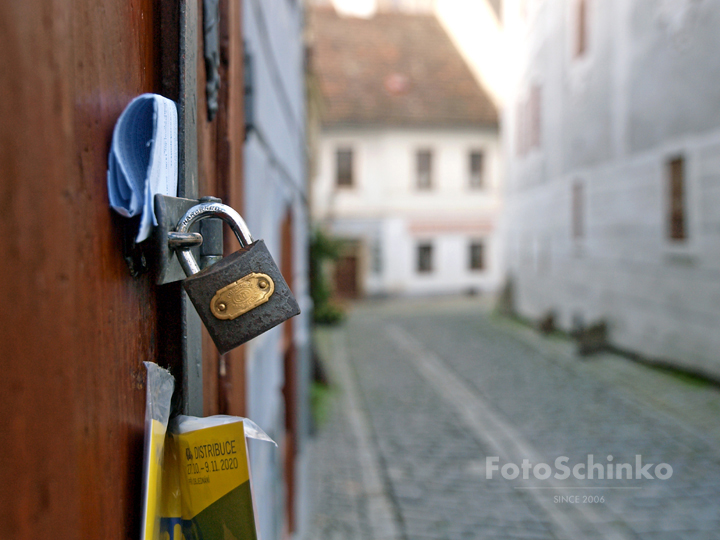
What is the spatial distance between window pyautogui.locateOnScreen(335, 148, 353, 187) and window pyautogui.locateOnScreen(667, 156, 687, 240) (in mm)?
14158

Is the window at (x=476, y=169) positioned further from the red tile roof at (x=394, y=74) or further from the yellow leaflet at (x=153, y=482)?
the yellow leaflet at (x=153, y=482)

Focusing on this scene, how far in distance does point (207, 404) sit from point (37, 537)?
570 mm

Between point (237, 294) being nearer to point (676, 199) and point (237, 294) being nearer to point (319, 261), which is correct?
point (676, 199)

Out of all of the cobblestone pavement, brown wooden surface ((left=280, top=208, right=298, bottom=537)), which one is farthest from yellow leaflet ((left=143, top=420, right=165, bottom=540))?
the cobblestone pavement

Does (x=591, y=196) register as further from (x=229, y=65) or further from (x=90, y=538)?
(x=90, y=538)

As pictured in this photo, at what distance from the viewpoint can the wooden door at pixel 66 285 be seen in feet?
1.79

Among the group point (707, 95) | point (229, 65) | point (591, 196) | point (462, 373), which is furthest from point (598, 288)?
point (229, 65)

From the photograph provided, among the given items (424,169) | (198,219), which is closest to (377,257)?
(424,169)

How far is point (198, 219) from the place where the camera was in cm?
85

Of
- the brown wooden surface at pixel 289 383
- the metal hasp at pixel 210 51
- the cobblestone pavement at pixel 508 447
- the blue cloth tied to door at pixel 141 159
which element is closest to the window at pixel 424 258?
the cobblestone pavement at pixel 508 447

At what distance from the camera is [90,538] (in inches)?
26.0

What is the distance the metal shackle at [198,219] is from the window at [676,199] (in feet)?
30.6

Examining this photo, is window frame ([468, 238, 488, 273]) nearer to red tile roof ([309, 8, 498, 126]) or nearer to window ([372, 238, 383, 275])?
window ([372, 238, 383, 275])

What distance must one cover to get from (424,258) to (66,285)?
22968 millimetres
